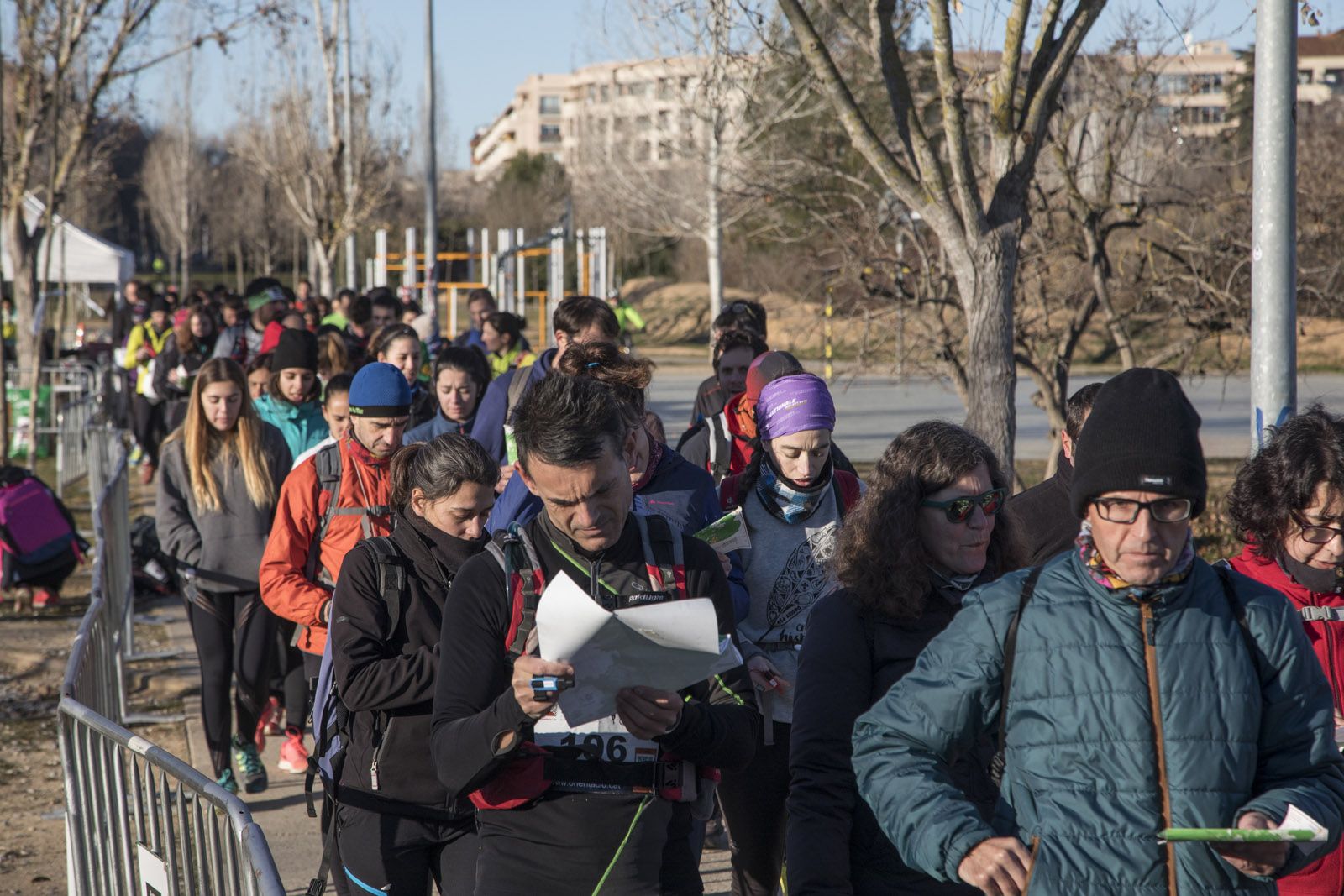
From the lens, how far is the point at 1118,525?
7.91 ft

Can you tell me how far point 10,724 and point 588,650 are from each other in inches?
257

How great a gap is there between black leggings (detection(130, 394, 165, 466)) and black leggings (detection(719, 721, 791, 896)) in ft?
40.0

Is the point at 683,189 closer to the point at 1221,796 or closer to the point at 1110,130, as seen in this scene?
the point at 1110,130

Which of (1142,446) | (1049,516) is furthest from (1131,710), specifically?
(1049,516)

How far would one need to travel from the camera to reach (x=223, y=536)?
22.2ft

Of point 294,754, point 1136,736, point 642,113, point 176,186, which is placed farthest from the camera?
point 176,186

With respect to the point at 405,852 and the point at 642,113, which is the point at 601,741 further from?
the point at 642,113

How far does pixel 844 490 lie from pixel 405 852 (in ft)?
5.51

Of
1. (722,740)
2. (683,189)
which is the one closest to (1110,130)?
(722,740)

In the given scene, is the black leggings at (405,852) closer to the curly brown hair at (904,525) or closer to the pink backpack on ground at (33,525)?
the curly brown hair at (904,525)

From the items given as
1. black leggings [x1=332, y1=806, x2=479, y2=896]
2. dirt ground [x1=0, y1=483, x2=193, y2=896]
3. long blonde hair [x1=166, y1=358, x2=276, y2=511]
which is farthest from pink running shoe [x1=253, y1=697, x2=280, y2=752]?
black leggings [x1=332, y1=806, x2=479, y2=896]

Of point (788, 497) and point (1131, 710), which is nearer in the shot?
point (1131, 710)

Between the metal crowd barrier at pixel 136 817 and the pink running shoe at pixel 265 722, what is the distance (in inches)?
45.1

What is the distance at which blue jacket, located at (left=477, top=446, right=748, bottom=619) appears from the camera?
4.38 metres
